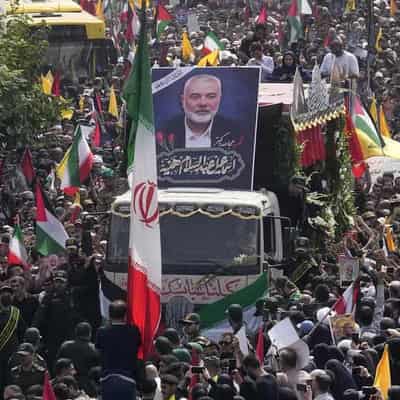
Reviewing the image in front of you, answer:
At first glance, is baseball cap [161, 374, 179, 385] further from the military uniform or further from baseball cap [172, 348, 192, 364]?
the military uniform

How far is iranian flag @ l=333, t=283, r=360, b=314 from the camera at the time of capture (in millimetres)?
19594

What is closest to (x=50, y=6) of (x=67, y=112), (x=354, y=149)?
(x=67, y=112)

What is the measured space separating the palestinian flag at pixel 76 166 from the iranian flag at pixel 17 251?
367 cm

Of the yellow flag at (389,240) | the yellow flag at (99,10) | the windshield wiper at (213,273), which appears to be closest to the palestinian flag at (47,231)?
the windshield wiper at (213,273)

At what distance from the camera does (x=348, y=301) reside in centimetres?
1992

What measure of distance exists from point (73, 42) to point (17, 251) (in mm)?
17947

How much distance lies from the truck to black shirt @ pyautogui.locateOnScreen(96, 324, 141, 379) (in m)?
5.02

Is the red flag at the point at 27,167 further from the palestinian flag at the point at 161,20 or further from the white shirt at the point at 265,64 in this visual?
the palestinian flag at the point at 161,20

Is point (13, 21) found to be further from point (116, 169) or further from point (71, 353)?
point (71, 353)

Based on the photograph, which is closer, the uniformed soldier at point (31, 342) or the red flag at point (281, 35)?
the uniformed soldier at point (31, 342)

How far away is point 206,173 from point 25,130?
7313 millimetres

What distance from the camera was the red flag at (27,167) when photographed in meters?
29.0

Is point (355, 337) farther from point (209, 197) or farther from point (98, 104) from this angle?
point (98, 104)

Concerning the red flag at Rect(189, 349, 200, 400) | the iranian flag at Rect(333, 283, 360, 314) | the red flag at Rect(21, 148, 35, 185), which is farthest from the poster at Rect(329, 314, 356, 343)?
the red flag at Rect(21, 148, 35, 185)
